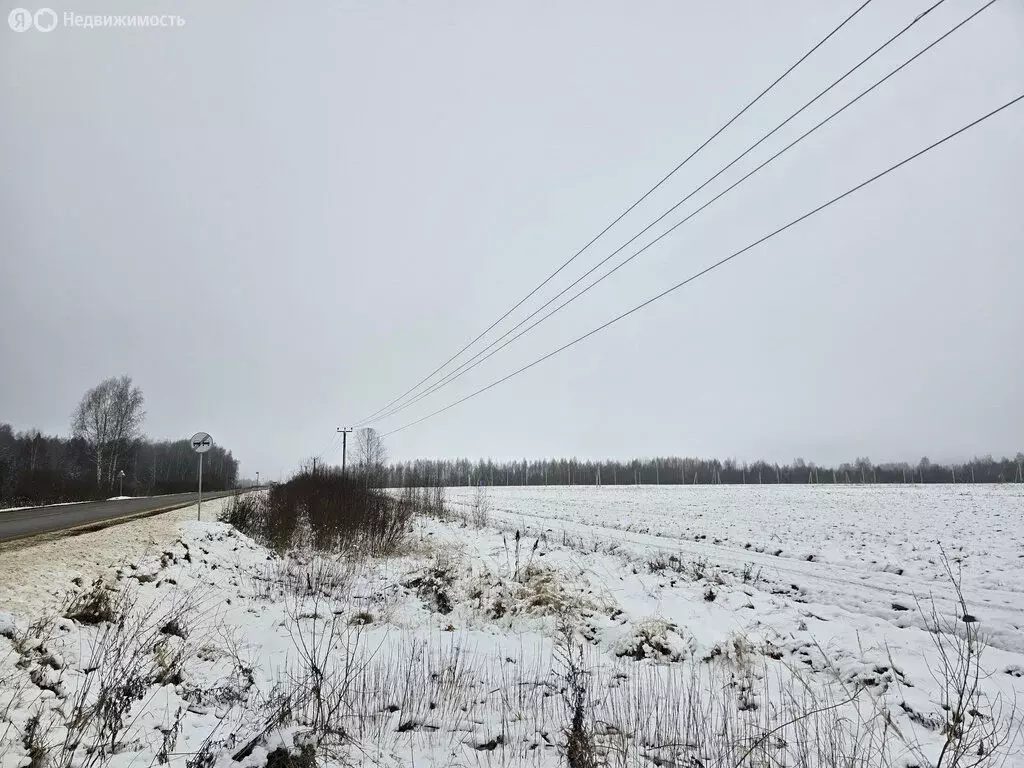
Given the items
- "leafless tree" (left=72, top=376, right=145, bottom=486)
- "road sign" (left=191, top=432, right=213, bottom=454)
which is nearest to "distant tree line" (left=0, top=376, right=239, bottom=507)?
"leafless tree" (left=72, top=376, right=145, bottom=486)

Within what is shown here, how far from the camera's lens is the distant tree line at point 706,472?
96.1 m

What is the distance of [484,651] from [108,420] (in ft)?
183

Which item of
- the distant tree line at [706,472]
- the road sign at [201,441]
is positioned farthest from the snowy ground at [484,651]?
the distant tree line at [706,472]

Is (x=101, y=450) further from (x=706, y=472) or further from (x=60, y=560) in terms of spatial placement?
(x=706, y=472)

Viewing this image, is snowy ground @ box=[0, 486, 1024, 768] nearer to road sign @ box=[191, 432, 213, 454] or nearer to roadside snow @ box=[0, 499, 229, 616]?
roadside snow @ box=[0, 499, 229, 616]

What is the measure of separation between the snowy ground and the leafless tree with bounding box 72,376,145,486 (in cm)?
4503

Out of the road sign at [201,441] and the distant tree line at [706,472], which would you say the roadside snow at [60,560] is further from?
the distant tree line at [706,472]

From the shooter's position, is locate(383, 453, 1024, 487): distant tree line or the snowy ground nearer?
the snowy ground

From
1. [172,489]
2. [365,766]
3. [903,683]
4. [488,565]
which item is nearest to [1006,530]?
[903,683]

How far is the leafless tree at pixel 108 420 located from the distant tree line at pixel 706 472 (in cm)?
4334

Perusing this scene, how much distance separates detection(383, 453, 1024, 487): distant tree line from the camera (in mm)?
96125

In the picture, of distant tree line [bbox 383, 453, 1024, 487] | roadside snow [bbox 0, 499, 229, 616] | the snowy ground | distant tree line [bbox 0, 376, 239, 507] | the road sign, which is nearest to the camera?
the snowy ground

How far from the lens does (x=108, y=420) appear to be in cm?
4841

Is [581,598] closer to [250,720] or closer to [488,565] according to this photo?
[488,565]
